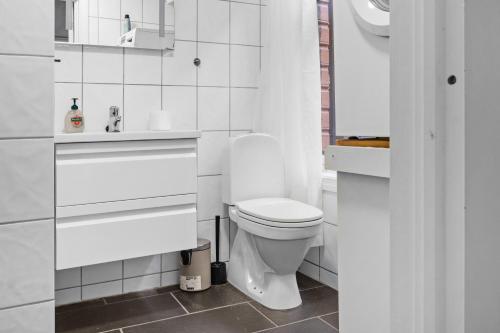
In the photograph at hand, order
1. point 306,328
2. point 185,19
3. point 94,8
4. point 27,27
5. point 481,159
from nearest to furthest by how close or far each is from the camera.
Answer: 1. point 481,159
2. point 27,27
3. point 306,328
4. point 94,8
5. point 185,19

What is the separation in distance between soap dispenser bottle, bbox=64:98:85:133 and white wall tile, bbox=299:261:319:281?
1518mm

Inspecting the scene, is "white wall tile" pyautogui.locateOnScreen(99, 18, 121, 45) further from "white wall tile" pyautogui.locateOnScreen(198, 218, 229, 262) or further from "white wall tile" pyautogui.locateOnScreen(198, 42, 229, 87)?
"white wall tile" pyautogui.locateOnScreen(198, 218, 229, 262)

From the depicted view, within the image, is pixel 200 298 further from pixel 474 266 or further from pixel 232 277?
pixel 474 266

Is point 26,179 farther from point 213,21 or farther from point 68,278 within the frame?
point 213,21

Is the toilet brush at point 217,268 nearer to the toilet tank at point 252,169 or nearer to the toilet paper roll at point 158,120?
the toilet tank at point 252,169

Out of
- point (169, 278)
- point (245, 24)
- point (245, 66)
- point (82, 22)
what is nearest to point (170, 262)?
point (169, 278)

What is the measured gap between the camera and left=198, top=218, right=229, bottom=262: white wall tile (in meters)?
2.74

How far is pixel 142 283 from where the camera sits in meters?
2.58

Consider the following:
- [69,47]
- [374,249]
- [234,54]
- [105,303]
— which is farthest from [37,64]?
[234,54]

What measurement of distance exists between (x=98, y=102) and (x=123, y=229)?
750 mm

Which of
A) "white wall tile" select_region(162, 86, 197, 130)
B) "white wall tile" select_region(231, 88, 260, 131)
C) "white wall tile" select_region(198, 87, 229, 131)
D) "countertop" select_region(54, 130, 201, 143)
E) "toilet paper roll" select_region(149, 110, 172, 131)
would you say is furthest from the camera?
"white wall tile" select_region(231, 88, 260, 131)

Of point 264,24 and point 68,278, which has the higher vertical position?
point 264,24

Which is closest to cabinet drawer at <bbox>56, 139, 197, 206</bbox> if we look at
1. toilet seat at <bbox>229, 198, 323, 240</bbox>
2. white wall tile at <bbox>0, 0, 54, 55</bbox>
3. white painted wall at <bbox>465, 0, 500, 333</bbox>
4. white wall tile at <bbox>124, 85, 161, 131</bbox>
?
toilet seat at <bbox>229, 198, 323, 240</bbox>

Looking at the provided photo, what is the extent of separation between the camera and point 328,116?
2.96 m
